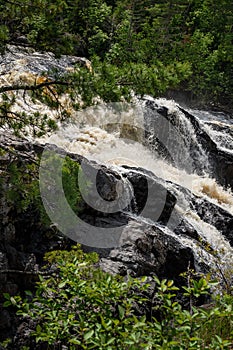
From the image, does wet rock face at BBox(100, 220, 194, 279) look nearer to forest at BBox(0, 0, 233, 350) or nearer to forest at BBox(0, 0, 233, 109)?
forest at BBox(0, 0, 233, 350)

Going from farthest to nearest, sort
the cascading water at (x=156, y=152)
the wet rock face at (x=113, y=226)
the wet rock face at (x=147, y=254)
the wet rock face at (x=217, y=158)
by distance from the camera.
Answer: the wet rock face at (x=217, y=158) → the cascading water at (x=156, y=152) → the wet rock face at (x=147, y=254) → the wet rock face at (x=113, y=226)

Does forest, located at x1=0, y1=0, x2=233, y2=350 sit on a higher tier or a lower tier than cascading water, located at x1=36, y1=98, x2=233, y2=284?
higher

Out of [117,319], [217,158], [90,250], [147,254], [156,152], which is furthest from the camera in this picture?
[217,158]

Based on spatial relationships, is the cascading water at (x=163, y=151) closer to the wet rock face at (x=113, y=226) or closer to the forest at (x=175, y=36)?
the wet rock face at (x=113, y=226)

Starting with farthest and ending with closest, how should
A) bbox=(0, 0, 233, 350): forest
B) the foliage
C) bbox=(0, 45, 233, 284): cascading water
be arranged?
bbox=(0, 45, 233, 284): cascading water → bbox=(0, 0, 233, 350): forest → the foliage

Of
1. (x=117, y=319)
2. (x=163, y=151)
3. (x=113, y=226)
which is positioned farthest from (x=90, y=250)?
(x=163, y=151)

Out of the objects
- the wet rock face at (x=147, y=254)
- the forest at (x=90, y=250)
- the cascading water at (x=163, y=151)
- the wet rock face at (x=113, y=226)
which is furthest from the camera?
the cascading water at (x=163, y=151)

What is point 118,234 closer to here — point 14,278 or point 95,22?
point 14,278

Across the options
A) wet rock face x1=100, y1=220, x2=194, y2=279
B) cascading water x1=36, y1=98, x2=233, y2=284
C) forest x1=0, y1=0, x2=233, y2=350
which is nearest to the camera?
forest x1=0, y1=0, x2=233, y2=350

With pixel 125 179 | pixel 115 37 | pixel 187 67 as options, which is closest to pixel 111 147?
pixel 125 179

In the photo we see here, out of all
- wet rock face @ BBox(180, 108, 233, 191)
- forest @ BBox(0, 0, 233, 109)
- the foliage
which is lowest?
wet rock face @ BBox(180, 108, 233, 191)

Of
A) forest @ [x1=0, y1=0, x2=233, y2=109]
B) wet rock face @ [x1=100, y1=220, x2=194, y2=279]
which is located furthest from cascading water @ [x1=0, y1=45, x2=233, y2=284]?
forest @ [x1=0, y1=0, x2=233, y2=109]

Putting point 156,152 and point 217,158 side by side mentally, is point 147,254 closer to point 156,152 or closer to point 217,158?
point 156,152

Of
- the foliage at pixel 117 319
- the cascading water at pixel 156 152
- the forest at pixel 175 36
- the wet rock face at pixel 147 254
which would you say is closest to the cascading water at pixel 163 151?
the cascading water at pixel 156 152
